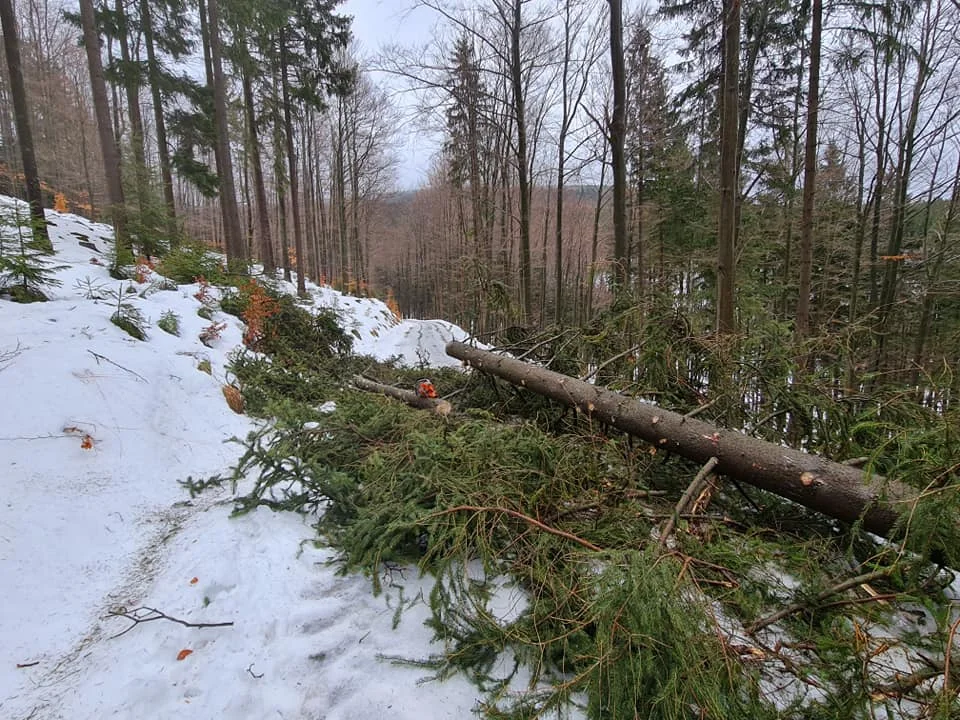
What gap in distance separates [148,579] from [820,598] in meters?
3.61

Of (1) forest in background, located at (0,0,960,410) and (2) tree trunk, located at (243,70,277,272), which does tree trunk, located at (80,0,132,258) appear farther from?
(2) tree trunk, located at (243,70,277,272)

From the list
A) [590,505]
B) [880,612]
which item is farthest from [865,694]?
[590,505]

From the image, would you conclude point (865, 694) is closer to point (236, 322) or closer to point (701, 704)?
point (701, 704)

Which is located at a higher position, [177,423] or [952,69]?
[952,69]

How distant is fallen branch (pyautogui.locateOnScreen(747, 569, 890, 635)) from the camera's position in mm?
1776

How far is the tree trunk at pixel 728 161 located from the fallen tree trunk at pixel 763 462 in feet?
7.09

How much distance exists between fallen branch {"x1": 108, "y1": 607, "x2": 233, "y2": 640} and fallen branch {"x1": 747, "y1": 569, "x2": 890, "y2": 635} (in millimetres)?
2559

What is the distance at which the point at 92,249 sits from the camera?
9.80 m

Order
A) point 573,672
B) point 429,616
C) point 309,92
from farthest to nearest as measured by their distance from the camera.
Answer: point 309,92 → point 429,616 → point 573,672

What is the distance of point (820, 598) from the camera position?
1.85 meters

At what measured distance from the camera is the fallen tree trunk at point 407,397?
4.97 metres

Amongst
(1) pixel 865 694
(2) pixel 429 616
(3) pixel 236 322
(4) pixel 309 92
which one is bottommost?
(2) pixel 429 616

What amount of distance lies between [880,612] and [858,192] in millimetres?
15793

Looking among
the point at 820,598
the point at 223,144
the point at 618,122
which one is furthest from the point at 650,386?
the point at 223,144
